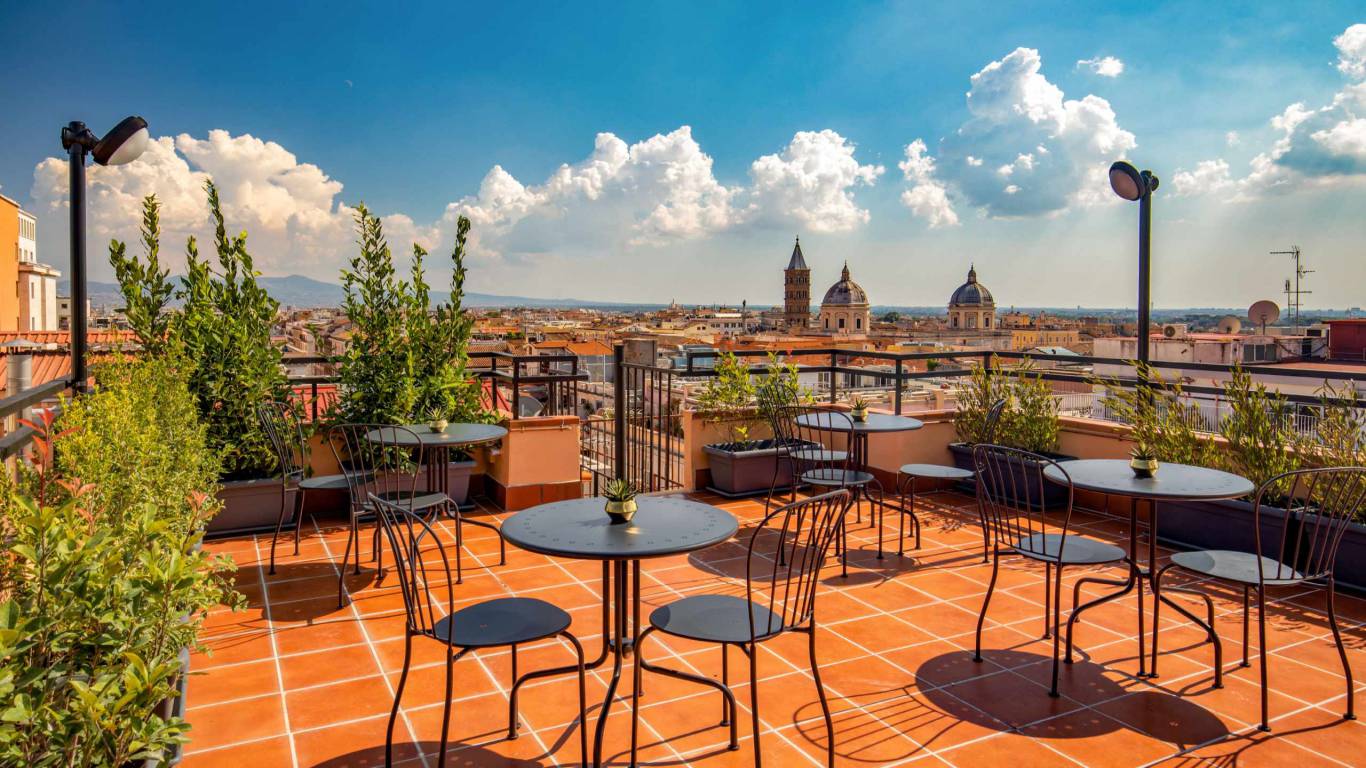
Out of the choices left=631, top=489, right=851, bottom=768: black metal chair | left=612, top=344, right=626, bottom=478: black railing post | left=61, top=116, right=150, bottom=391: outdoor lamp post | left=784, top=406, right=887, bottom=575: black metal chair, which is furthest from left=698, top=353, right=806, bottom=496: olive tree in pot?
left=61, top=116, right=150, bottom=391: outdoor lamp post

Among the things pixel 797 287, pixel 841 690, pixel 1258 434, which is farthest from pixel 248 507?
pixel 797 287

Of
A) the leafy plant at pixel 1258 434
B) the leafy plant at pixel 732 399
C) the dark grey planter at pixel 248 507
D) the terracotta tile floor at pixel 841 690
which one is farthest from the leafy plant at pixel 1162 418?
the dark grey planter at pixel 248 507

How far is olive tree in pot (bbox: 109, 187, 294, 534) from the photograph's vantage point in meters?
4.50

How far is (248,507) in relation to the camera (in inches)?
180

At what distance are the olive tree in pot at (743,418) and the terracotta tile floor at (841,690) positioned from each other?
1.72 m

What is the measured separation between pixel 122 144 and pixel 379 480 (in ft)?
7.32

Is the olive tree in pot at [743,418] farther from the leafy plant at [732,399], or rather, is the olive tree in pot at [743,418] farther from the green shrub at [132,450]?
the green shrub at [132,450]

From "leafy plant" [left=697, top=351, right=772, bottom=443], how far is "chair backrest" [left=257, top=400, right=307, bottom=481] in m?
2.53

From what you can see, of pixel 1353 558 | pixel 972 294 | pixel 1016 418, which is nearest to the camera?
pixel 1353 558

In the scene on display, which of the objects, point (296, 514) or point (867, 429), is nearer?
point (867, 429)

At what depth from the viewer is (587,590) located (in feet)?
11.8

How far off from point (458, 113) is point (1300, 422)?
12355 mm

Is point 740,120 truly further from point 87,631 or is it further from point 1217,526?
point 87,631

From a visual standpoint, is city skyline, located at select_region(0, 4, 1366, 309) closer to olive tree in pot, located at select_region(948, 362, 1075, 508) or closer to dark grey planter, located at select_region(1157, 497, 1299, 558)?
olive tree in pot, located at select_region(948, 362, 1075, 508)
